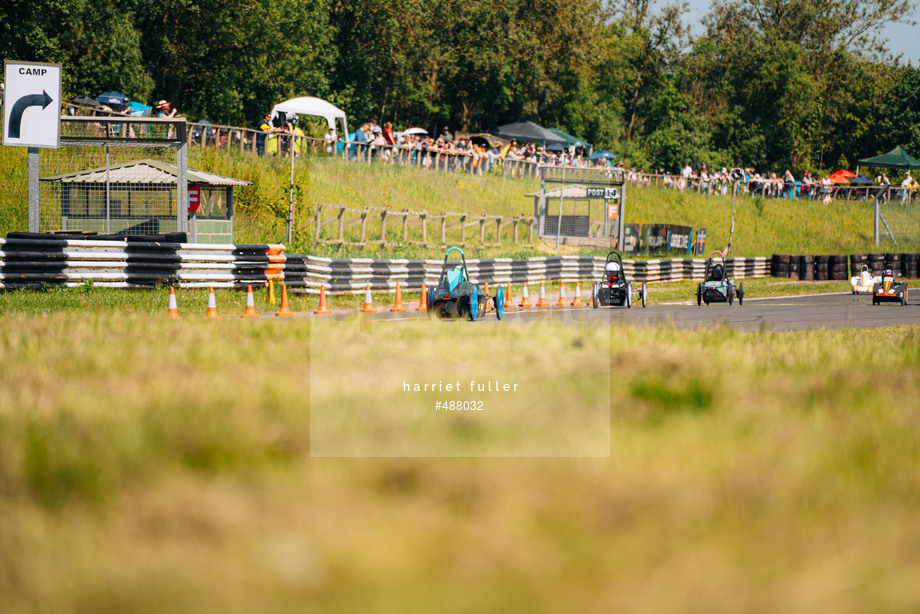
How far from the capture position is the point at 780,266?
1622 inches

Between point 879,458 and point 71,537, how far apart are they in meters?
3.80

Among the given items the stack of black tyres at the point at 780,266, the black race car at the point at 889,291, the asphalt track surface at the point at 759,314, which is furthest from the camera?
the stack of black tyres at the point at 780,266

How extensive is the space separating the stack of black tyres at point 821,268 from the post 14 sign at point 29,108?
32454 millimetres

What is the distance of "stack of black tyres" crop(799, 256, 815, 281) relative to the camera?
41344 mm

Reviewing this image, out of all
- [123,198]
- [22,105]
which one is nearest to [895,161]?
[123,198]

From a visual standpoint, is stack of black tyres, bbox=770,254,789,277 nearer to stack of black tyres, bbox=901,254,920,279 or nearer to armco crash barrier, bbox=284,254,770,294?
armco crash barrier, bbox=284,254,770,294

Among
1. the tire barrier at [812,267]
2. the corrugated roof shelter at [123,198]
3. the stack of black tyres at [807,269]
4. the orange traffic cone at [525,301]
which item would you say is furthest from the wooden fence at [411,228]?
the stack of black tyres at [807,269]

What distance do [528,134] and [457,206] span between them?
47.6 feet

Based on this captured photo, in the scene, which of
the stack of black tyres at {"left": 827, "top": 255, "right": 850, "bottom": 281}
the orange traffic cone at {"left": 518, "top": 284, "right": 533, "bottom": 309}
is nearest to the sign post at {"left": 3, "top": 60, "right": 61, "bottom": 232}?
the orange traffic cone at {"left": 518, "top": 284, "right": 533, "bottom": 309}

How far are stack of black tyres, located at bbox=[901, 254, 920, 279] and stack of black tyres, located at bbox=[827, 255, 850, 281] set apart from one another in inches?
154

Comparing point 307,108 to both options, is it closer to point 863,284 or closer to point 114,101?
point 114,101

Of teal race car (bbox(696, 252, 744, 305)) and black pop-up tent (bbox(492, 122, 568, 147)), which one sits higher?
black pop-up tent (bbox(492, 122, 568, 147))

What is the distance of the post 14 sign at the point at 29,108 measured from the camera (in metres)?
17.2

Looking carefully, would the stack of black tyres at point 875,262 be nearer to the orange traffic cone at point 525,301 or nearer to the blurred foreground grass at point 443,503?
the orange traffic cone at point 525,301
